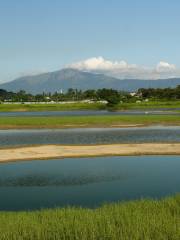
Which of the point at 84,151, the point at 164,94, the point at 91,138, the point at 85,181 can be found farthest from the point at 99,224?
the point at 164,94

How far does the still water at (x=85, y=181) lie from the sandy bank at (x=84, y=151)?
1694 mm

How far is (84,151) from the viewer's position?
3600 centimetres

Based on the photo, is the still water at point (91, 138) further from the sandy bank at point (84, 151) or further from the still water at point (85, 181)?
the still water at point (85, 181)

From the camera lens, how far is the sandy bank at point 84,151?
34.1 meters

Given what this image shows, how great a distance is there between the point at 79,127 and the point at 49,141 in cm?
1654

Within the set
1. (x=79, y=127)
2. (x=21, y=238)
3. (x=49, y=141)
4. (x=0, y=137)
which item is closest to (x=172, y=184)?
(x=21, y=238)

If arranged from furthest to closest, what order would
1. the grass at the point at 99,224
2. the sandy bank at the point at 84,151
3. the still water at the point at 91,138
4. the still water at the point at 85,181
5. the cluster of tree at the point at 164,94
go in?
the cluster of tree at the point at 164,94
the still water at the point at 91,138
the sandy bank at the point at 84,151
the still water at the point at 85,181
the grass at the point at 99,224

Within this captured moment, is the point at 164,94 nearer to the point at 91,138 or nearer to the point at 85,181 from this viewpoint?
the point at 91,138

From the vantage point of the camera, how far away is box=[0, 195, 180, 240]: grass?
500 inches

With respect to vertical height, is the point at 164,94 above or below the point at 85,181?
above

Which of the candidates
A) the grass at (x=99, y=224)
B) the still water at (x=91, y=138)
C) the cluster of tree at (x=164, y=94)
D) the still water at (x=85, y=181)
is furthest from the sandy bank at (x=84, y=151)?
the cluster of tree at (x=164, y=94)

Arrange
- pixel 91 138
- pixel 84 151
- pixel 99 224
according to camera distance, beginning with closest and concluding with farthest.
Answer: pixel 99 224 < pixel 84 151 < pixel 91 138

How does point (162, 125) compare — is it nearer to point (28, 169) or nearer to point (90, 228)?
point (28, 169)

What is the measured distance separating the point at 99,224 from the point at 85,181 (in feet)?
36.0
